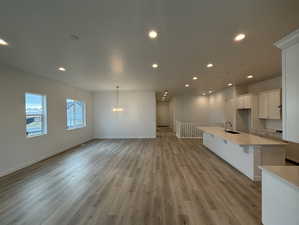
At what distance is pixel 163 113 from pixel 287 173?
14.0 meters

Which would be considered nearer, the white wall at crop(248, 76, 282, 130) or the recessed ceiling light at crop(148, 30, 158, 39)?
the recessed ceiling light at crop(148, 30, 158, 39)

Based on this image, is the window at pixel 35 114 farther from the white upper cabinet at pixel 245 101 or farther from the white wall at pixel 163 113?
the white wall at pixel 163 113

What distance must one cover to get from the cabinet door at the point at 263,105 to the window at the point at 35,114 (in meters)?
7.96

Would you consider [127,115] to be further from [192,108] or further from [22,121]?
[192,108]

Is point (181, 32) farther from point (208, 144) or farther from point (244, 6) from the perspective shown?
point (208, 144)

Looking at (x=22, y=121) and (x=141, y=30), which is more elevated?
(x=141, y=30)

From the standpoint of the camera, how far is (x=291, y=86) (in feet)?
4.95

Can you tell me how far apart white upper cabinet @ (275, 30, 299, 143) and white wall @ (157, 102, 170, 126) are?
14.0 m

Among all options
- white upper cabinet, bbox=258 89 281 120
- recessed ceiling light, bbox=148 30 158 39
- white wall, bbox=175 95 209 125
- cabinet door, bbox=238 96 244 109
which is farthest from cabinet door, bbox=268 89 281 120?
white wall, bbox=175 95 209 125

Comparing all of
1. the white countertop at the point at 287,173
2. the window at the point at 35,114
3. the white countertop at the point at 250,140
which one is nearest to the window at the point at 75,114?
the window at the point at 35,114

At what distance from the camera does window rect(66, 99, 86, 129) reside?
21.3 ft

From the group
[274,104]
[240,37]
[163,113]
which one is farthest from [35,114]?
[163,113]

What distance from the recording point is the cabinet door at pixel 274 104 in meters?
4.62

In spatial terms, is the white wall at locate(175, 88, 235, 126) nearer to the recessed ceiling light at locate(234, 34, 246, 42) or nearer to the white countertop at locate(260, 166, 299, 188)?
the recessed ceiling light at locate(234, 34, 246, 42)
